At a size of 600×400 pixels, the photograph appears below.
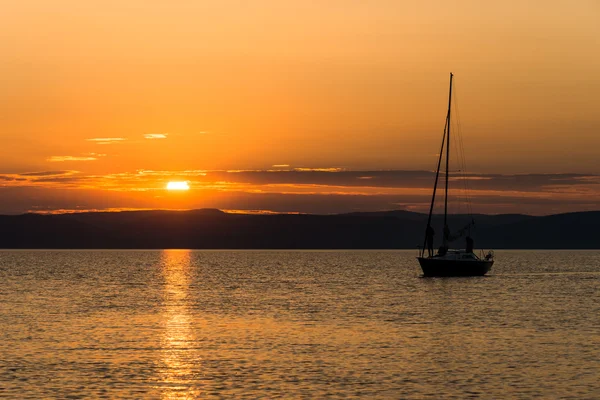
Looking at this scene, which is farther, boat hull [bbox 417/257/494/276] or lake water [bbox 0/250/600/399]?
boat hull [bbox 417/257/494/276]

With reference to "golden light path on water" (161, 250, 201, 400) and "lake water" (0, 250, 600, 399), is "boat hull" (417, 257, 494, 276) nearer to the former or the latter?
"lake water" (0, 250, 600, 399)

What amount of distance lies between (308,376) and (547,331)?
2550cm

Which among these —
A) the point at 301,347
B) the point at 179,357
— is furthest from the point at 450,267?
the point at 179,357

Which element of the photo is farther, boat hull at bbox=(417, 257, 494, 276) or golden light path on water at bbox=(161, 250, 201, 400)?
boat hull at bbox=(417, 257, 494, 276)

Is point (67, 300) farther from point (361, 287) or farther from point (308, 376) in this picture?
point (308, 376)

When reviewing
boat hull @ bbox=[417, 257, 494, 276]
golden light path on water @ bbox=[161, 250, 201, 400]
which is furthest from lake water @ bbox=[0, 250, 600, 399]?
boat hull @ bbox=[417, 257, 494, 276]

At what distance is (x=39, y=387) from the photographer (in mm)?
38531

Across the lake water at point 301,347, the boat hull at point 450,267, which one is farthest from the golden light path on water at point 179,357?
the boat hull at point 450,267

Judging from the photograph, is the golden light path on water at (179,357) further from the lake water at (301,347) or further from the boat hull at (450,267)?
the boat hull at (450,267)

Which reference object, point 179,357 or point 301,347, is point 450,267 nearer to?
point 301,347

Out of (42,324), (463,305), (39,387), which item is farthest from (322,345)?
(463,305)

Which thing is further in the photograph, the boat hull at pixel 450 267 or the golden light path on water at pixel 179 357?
the boat hull at pixel 450 267

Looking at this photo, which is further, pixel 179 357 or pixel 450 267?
pixel 450 267

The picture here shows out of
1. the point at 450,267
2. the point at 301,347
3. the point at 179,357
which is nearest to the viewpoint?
the point at 179,357
